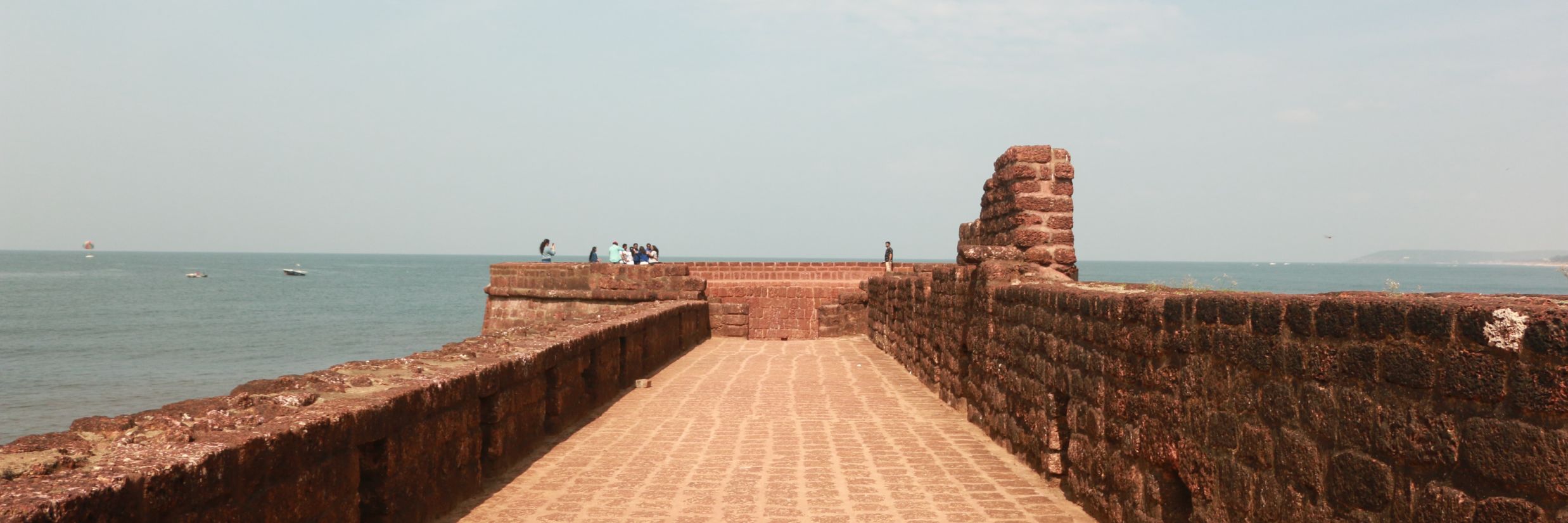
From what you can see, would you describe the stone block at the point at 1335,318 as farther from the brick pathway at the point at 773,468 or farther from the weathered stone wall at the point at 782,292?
the weathered stone wall at the point at 782,292

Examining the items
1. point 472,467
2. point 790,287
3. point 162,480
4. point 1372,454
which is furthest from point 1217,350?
point 790,287

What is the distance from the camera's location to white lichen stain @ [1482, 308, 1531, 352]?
2.51m

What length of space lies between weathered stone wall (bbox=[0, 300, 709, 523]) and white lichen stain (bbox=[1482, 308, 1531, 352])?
3451 mm

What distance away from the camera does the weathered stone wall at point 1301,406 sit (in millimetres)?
2529

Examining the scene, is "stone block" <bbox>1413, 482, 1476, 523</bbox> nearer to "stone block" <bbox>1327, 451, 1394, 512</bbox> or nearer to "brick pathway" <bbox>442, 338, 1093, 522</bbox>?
"stone block" <bbox>1327, 451, 1394, 512</bbox>

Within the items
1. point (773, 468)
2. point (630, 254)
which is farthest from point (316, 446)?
point (630, 254)

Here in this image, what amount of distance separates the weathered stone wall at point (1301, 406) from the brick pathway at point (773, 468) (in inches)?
23.7

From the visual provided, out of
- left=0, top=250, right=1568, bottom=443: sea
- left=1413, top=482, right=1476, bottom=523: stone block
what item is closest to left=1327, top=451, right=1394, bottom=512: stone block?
left=1413, top=482, right=1476, bottom=523: stone block

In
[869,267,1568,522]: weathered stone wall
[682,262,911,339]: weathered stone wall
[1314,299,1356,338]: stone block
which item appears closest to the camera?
[869,267,1568,522]: weathered stone wall

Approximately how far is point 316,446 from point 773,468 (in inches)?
131

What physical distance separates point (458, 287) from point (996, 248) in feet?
330

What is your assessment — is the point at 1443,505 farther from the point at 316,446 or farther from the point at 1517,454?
the point at 316,446

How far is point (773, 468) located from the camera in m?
6.85

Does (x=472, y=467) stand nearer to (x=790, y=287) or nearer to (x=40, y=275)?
(x=790, y=287)
